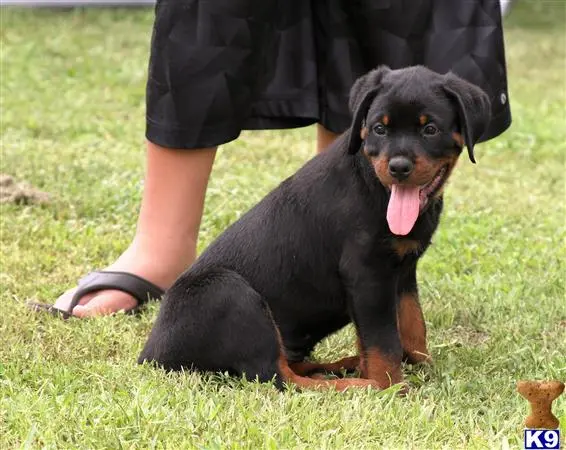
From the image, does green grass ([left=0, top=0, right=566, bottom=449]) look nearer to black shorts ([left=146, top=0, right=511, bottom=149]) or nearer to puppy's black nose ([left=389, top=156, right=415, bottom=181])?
puppy's black nose ([left=389, top=156, right=415, bottom=181])

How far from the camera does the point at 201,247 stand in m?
5.53

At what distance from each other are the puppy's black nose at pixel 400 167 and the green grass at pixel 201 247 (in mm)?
685

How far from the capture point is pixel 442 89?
137 inches

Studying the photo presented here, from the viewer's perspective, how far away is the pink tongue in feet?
11.4

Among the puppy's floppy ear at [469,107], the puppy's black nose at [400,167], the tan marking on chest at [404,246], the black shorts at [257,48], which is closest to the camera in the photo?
the puppy's black nose at [400,167]

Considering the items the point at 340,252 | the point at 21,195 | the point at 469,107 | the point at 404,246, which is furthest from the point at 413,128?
the point at 21,195

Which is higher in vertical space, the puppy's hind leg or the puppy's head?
the puppy's head

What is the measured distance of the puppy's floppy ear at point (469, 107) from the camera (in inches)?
136

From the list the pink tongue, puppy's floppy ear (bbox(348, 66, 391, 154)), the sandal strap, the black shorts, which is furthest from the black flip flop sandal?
the pink tongue

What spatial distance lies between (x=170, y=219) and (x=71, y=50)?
7332 mm

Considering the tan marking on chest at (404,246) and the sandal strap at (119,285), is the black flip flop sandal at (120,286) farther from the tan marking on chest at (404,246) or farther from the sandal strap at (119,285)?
the tan marking on chest at (404,246)

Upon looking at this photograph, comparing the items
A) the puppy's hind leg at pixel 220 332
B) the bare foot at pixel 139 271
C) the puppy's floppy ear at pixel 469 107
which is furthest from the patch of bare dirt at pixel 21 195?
the puppy's floppy ear at pixel 469 107

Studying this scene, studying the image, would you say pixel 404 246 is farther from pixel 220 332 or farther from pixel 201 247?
pixel 201 247

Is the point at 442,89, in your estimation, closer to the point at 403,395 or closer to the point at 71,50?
the point at 403,395
